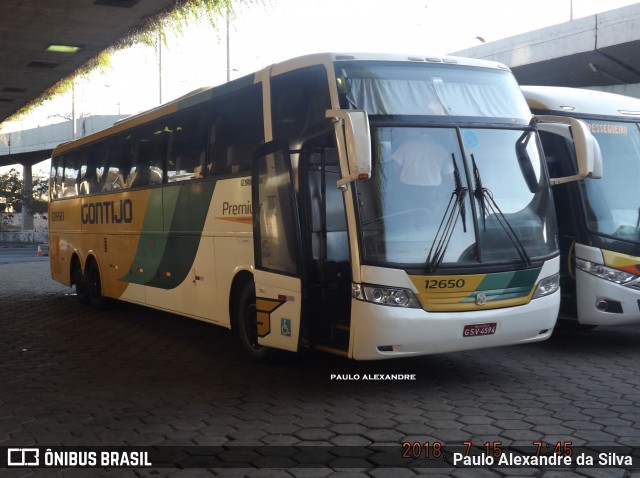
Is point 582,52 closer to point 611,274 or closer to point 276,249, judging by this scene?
point 611,274

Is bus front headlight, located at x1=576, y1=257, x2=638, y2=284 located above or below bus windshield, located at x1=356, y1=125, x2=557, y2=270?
below

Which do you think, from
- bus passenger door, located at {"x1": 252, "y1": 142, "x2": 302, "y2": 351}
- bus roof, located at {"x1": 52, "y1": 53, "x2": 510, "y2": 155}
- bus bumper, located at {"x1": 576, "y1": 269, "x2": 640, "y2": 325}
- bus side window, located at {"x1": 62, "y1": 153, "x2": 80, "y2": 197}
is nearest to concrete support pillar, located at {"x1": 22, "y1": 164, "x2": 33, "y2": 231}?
bus side window, located at {"x1": 62, "y1": 153, "x2": 80, "y2": 197}

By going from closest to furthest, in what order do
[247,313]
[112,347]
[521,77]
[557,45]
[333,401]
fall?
[333,401] < [247,313] < [112,347] < [557,45] < [521,77]

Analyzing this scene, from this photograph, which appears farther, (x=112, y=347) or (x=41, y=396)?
(x=112, y=347)

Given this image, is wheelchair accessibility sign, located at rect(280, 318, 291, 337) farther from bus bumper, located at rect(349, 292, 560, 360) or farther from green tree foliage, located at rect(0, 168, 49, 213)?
green tree foliage, located at rect(0, 168, 49, 213)

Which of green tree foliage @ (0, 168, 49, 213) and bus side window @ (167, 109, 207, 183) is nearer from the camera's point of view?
bus side window @ (167, 109, 207, 183)

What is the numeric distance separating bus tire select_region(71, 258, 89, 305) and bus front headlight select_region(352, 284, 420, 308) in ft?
31.3

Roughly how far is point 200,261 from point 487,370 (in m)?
3.91

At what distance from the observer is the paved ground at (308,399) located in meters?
5.87

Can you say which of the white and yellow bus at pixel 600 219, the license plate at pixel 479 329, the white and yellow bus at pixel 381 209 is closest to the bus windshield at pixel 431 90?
→ the white and yellow bus at pixel 381 209

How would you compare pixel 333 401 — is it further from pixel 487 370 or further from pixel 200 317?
pixel 200 317

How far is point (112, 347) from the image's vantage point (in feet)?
34.2

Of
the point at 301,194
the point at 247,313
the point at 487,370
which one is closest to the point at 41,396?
the point at 247,313

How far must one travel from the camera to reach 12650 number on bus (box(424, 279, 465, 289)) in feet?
23.5
